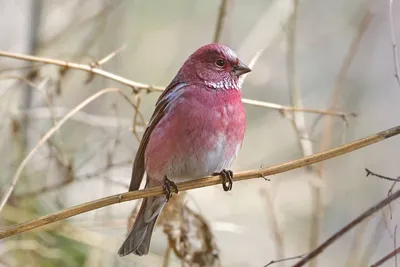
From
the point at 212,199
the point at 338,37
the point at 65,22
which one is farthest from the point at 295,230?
the point at 65,22

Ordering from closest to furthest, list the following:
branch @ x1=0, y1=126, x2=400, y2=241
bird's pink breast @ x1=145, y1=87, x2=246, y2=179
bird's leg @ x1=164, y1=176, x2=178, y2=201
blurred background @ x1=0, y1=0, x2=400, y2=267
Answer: branch @ x1=0, y1=126, x2=400, y2=241 < bird's leg @ x1=164, y1=176, x2=178, y2=201 < bird's pink breast @ x1=145, y1=87, x2=246, y2=179 < blurred background @ x1=0, y1=0, x2=400, y2=267

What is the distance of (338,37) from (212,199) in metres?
1.55

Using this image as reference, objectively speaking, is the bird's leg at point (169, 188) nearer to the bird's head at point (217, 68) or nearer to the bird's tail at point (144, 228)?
the bird's tail at point (144, 228)

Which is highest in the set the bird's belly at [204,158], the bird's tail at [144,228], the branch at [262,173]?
the bird's belly at [204,158]

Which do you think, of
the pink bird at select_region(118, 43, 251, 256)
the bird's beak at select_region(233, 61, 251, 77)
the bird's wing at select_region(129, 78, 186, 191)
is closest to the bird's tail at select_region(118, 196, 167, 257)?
the pink bird at select_region(118, 43, 251, 256)

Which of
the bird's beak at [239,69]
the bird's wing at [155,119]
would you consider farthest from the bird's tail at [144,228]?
the bird's beak at [239,69]

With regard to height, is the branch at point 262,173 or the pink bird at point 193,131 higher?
the pink bird at point 193,131

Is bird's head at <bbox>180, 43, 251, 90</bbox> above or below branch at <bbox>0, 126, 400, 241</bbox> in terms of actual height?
above

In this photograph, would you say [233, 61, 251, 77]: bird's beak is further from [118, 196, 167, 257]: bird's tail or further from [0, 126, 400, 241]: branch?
[0, 126, 400, 241]: branch

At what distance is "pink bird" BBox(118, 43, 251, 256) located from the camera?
2.19 meters

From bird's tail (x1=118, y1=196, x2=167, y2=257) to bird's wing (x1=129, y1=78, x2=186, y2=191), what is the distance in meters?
0.11

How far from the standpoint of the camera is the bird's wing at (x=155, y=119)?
7.45 ft

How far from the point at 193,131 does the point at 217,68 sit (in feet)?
0.91

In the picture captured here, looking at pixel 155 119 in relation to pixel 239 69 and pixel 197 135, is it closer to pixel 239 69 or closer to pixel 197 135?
pixel 197 135
